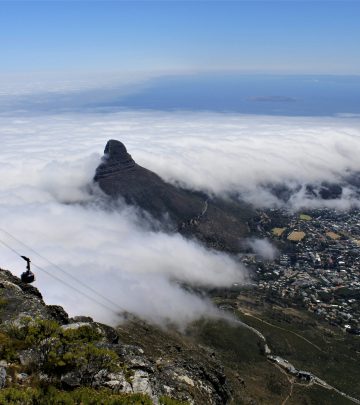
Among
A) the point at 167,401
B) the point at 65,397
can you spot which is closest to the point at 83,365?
the point at 65,397

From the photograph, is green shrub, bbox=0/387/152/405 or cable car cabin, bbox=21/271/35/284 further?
cable car cabin, bbox=21/271/35/284

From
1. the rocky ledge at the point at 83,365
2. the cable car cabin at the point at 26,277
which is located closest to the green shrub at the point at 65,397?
the rocky ledge at the point at 83,365

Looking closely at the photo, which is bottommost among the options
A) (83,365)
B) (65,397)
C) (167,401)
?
(167,401)

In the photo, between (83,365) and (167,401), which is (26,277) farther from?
(167,401)

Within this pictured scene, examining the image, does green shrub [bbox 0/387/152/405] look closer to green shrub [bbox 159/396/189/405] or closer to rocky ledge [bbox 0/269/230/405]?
green shrub [bbox 159/396/189/405]

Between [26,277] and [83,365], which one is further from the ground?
[83,365]

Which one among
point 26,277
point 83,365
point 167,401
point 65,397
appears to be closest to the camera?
point 65,397

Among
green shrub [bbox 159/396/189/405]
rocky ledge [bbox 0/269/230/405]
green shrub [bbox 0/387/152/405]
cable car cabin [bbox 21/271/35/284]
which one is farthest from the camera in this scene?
cable car cabin [bbox 21/271/35/284]

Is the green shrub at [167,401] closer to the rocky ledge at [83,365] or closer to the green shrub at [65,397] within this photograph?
the rocky ledge at [83,365]

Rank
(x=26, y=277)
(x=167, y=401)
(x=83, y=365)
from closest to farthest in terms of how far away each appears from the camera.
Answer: (x=167, y=401), (x=83, y=365), (x=26, y=277)

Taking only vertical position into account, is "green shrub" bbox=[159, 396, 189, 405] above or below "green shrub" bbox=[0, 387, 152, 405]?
below

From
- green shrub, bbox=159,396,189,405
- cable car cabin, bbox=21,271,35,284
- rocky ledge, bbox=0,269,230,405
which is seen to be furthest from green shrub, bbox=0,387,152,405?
cable car cabin, bbox=21,271,35,284

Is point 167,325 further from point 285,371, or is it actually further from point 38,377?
point 38,377

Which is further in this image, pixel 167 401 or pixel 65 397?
pixel 167 401
